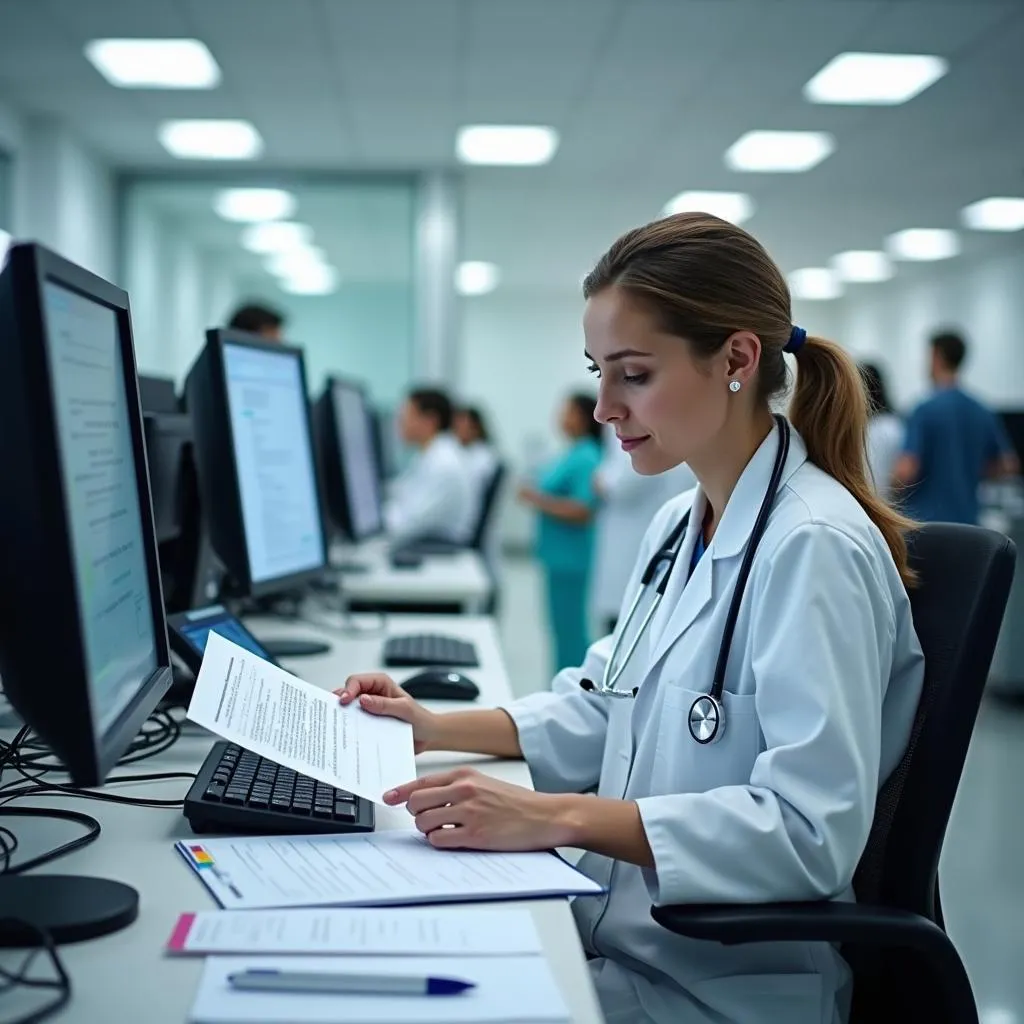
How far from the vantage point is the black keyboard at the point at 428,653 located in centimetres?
173

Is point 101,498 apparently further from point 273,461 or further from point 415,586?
point 415,586

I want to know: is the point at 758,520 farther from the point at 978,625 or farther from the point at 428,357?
the point at 428,357

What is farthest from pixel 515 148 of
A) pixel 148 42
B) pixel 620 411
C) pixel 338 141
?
pixel 620 411

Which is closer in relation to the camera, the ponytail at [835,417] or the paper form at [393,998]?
the paper form at [393,998]

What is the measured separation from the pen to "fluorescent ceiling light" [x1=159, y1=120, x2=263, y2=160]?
5428 millimetres

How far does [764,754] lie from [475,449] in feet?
15.9

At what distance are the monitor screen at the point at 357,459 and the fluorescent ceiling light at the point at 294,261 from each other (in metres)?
5.21

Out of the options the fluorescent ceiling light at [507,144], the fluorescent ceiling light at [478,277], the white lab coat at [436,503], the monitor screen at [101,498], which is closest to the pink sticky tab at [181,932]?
the monitor screen at [101,498]

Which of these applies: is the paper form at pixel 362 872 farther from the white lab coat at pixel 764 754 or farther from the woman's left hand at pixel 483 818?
the white lab coat at pixel 764 754

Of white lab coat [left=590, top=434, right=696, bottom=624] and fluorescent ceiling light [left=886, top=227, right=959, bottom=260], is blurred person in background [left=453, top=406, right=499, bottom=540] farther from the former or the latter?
fluorescent ceiling light [left=886, top=227, right=959, bottom=260]

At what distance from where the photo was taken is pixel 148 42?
437 centimetres

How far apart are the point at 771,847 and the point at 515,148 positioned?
5443 mm

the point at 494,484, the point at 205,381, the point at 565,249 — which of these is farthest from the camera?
the point at 565,249

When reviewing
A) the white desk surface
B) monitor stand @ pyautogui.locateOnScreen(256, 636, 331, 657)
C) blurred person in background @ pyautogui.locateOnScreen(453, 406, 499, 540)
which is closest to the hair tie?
the white desk surface
